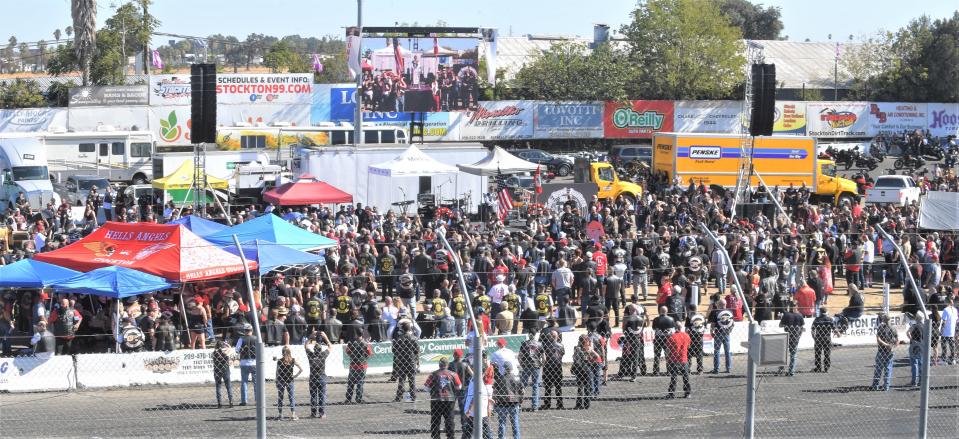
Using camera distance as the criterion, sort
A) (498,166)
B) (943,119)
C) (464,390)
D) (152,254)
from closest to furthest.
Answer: (464,390) → (152,254) → (498,166) → (943,119)

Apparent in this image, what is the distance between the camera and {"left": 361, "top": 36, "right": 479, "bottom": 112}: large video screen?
42.8m

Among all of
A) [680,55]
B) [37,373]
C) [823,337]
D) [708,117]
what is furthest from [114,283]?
[680,55]

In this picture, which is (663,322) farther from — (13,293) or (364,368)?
(13,293)

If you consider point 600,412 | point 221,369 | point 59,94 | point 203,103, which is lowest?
point 600,412

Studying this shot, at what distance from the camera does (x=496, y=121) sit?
5716 cm

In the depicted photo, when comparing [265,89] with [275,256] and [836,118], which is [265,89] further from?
[275,256]

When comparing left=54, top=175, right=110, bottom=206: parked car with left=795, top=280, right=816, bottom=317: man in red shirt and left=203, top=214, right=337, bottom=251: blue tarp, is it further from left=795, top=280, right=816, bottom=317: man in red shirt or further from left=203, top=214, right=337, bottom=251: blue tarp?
left=795, top=280, right=816, bottom=317: man in red shirt

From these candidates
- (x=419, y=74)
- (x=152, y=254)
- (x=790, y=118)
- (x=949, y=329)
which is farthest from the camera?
(x=790, y=118)

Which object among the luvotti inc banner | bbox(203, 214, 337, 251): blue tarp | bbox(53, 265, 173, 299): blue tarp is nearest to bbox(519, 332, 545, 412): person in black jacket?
the luvotti inc banner

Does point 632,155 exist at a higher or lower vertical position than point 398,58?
lower

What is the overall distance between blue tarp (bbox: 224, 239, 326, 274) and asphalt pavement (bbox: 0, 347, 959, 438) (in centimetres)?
348

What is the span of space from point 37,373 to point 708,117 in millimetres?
47955

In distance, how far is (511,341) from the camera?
63.0 ft

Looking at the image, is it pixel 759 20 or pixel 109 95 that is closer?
pixel 109 95
